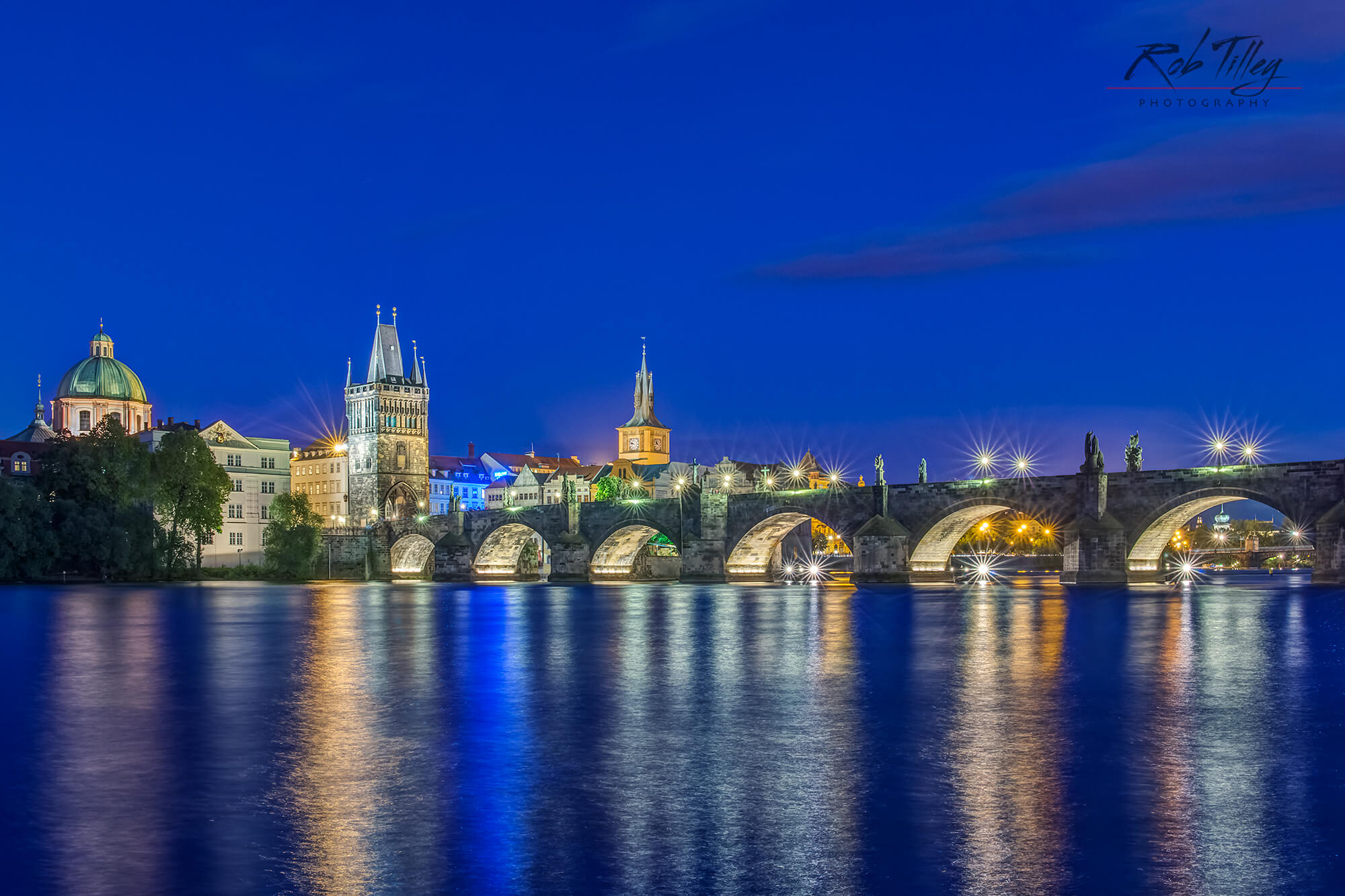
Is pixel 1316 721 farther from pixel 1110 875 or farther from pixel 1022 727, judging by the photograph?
pixel 1110 875

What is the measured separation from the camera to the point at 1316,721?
1970 cm

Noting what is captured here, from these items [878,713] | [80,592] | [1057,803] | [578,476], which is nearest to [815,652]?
[878,713]

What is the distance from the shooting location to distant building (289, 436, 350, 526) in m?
142

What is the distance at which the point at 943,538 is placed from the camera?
76.3m

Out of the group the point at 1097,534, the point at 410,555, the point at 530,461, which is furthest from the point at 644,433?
the point at 1097,534

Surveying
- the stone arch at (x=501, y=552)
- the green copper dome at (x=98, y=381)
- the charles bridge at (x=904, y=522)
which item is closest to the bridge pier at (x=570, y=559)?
the charles bridge at (x=904, y=522)

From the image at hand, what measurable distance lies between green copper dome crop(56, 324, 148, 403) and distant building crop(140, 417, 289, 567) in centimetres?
920

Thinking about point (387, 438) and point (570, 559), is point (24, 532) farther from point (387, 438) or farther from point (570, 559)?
point (387, 438)

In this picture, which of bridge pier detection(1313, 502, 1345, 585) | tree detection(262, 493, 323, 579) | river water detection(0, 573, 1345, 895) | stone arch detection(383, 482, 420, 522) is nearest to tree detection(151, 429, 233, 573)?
tree detection(262, 493, 323, 579)

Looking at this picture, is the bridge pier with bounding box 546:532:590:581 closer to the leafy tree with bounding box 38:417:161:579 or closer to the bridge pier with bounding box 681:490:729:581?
the bridge pier with bounding box 681:490:729:581

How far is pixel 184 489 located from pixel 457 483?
86.2 meters

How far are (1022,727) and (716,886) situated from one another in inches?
376

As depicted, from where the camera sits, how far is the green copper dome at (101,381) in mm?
126812

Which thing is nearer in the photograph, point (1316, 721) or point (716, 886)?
point (716, 886)
